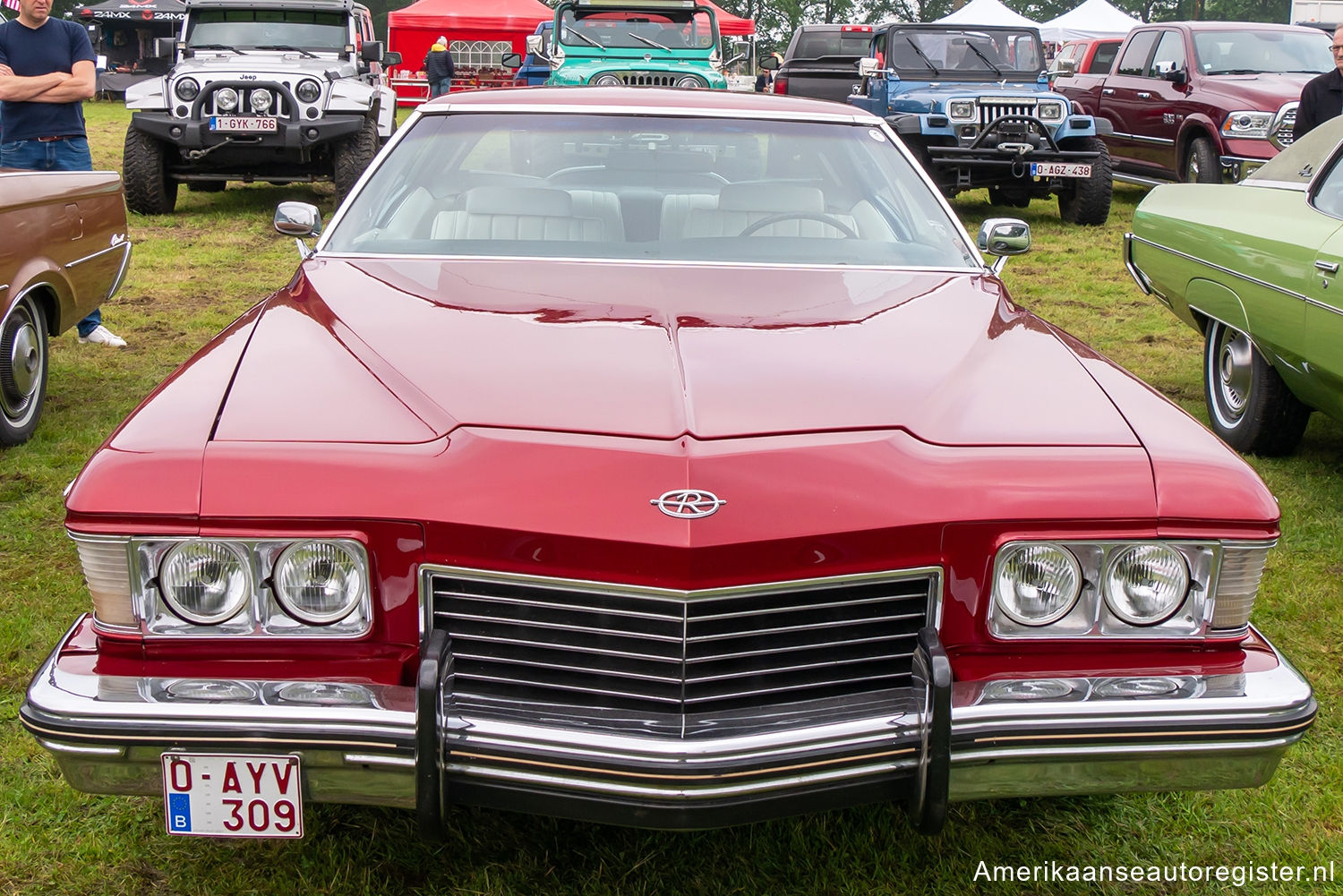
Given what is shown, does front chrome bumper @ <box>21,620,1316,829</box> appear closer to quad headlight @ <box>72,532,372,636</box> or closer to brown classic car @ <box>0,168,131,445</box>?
quad headlight @ <box>72,532,372,636</box>

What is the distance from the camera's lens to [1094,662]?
1.95 m

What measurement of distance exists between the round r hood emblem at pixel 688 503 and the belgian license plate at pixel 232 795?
0.66 metres

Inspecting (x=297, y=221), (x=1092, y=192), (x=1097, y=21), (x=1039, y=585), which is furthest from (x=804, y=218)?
(x=1097, y=21)

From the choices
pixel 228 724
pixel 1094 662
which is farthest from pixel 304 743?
pixel 1094 662

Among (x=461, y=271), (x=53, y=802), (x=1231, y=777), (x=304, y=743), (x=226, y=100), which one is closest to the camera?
(x=304, y=743)

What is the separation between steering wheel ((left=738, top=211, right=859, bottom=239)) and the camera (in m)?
3.16

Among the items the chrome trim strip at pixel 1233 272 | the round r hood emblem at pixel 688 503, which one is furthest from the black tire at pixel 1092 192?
the round r hood emblem at pixel 688 503

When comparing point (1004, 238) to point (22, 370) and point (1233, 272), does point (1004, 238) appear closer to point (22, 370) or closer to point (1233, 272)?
point (1233, 272)

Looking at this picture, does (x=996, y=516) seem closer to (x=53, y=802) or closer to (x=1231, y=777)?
(x=1231, y=777)

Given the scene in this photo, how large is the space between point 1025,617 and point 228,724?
123 centimetres

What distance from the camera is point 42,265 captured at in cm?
449

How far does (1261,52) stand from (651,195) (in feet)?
33.3

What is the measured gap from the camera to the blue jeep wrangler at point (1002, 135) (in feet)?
34.4

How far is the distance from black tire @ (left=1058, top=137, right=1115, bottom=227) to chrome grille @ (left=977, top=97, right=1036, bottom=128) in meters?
0.58
